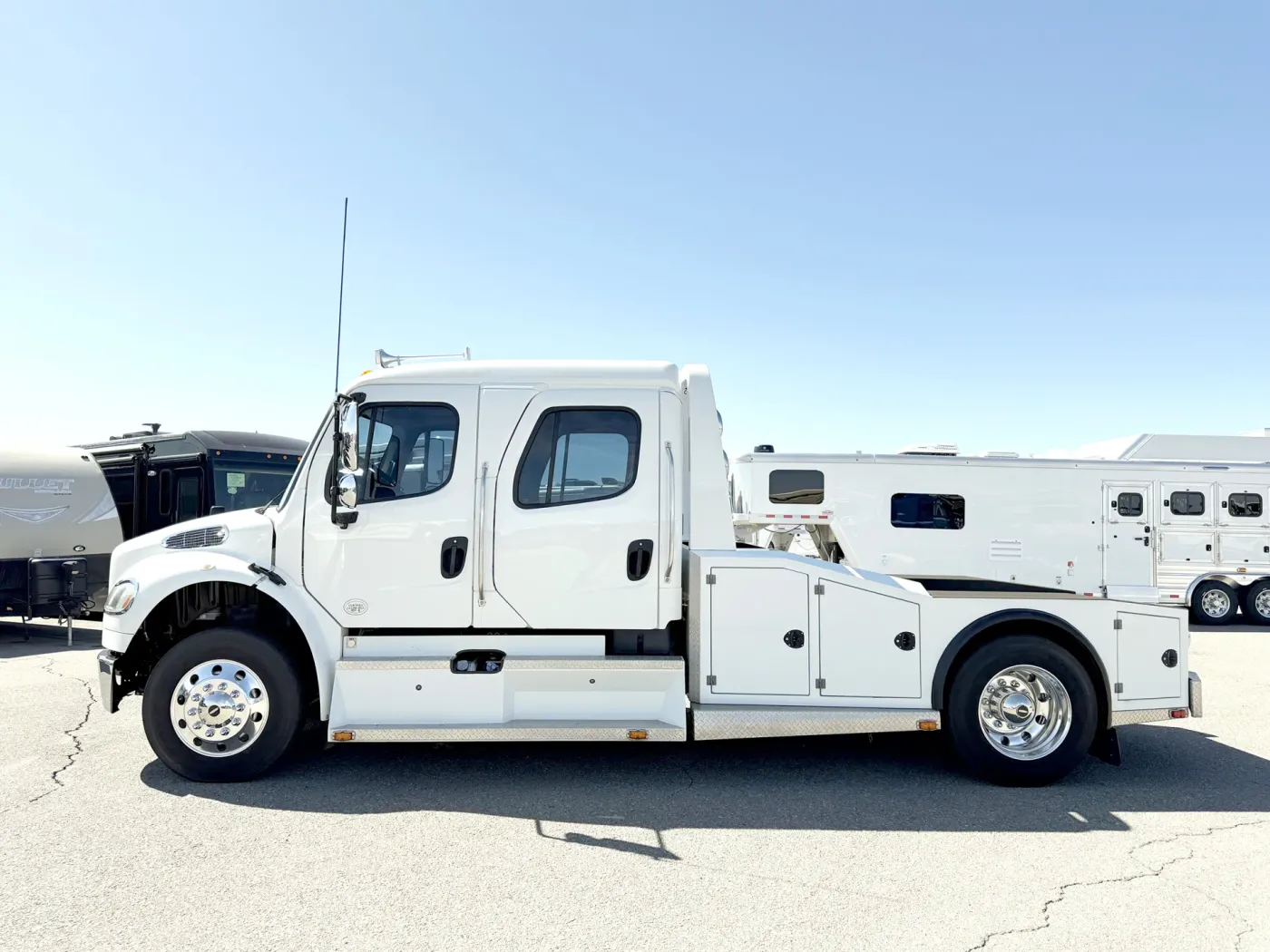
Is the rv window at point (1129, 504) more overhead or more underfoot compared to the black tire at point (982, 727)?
more overhead

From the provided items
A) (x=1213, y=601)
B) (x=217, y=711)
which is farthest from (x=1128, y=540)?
(x=217, y=711)

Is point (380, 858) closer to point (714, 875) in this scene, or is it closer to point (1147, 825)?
point (714, 875)

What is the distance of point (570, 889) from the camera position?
3.65 m

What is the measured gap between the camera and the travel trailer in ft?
36.4

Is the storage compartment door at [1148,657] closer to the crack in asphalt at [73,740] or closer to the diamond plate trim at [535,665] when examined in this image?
the diamond plate trim at [535,665]

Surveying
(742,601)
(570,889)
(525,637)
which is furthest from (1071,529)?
(570,889)

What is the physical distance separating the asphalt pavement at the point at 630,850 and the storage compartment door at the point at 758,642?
24.5 inches

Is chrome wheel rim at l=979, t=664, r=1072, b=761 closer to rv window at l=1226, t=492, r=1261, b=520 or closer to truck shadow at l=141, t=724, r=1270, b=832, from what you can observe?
truck shadow at l=141, t=724, r=1270, b=832

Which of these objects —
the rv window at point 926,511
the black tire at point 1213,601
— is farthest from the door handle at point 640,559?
the black tire at point 1213,601

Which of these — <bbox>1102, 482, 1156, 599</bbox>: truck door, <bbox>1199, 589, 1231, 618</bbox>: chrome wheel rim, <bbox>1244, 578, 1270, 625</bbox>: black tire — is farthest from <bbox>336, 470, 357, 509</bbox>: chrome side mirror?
<bbox>1244, 578, 1270, 625</bbox>: black tire

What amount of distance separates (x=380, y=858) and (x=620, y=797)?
1401 millimetres

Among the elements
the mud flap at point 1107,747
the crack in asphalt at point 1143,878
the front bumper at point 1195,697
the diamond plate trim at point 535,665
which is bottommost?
the crack in asphalt at point 1143,878

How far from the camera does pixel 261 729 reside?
496cm

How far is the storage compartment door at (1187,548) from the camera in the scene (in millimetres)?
13359
